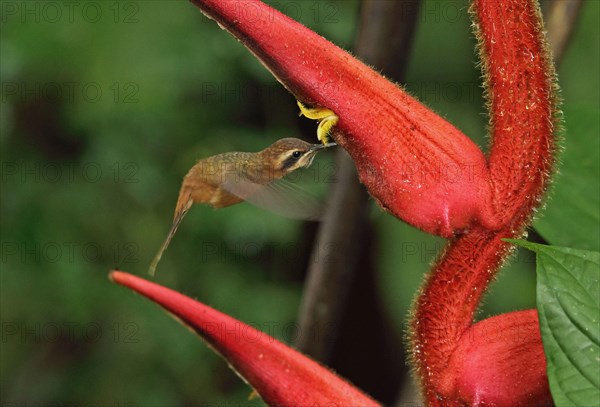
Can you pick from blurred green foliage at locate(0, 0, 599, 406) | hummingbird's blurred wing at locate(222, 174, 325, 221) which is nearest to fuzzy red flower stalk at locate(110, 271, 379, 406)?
hummingbird's blurred wing at locate(222, 174, 325, 221)

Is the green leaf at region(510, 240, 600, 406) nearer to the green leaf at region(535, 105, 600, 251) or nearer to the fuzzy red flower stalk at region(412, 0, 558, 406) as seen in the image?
the fuzzy red flower stalk at region(412, 0, 558, 406)

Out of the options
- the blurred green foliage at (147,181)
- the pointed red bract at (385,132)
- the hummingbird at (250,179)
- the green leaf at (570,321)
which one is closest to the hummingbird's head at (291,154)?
the hummingbird at (250,179)

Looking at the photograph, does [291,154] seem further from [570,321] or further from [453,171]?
[570,321]

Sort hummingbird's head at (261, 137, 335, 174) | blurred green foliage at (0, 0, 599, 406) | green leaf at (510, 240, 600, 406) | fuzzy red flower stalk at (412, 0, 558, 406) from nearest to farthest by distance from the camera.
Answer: green leaf at (510, 240, 600, 406)
fuzzy red flower stalk at (412, 0, 558, 406)
hummingbird's head at (261, 137, 335, 174)
blurred green foliage at (0, 0, 599, 406)

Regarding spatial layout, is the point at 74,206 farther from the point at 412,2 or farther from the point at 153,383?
the point at 412,2

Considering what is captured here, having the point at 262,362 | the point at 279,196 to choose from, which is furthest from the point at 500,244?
the point at 279,196

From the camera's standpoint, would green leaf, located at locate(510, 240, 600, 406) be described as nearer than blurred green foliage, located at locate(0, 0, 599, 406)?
Yes

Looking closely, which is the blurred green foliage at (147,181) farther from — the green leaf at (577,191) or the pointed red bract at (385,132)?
the pointed red bract at (385,132)
